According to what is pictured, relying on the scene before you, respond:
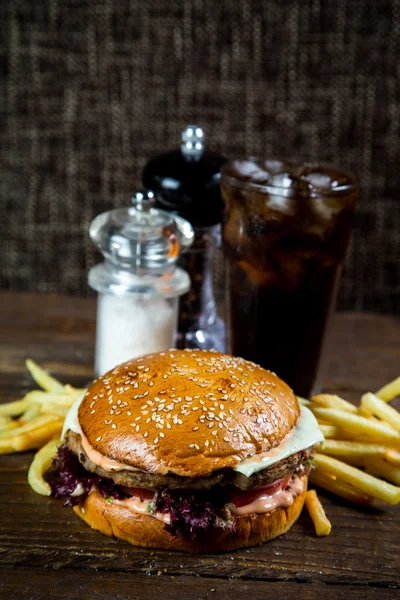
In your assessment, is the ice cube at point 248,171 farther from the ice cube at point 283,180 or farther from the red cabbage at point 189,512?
the red cabbage at point 189,512

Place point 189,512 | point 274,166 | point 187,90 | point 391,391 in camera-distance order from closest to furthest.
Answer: point 189,512
point 391,391
point 274,166
point 187,90

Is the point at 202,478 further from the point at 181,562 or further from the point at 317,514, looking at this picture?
the point at 317,514

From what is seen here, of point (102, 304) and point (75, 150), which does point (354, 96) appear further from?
point (102, 304)

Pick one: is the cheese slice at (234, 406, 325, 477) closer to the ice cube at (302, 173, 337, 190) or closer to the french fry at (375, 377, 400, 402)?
the french fry at (375, 377, 400, 402)

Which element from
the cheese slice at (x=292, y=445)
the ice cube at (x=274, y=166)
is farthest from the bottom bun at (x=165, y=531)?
the ice cube at (x=274, y=166)

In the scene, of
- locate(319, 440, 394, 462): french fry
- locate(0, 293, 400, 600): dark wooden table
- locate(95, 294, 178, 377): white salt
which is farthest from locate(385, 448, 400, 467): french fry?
locate(95, 294, 178, 377): white salt

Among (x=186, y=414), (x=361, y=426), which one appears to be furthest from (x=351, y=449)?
(x=186, y=414)
